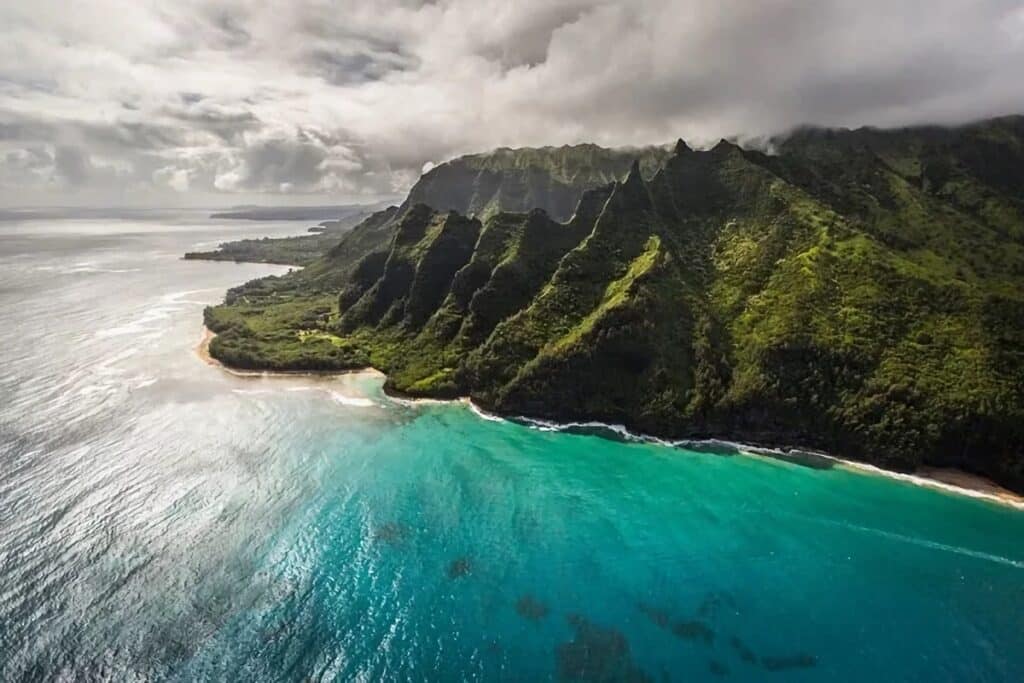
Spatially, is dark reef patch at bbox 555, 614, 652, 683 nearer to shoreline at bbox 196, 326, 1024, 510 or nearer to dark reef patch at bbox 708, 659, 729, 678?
dark reef patch at bbox 708, 659, 729, 678

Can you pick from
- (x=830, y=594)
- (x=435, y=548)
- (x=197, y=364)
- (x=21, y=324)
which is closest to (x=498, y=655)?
(x=435, y=548)

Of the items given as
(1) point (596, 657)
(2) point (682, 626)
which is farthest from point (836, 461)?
(1) point (596, 657)

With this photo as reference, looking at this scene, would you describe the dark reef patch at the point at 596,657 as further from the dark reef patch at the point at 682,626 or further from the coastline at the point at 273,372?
the coastline at the point at 273,372

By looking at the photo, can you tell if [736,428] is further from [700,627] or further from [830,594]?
[700,627]

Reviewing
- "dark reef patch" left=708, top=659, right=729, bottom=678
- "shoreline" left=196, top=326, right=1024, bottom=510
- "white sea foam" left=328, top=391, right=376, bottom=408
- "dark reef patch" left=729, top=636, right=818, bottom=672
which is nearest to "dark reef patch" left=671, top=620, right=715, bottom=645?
"dark reef patch" left=708, top=659, right=729, bottom=678

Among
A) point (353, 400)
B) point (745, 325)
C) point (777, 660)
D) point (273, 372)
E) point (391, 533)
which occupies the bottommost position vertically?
point (273, 372)

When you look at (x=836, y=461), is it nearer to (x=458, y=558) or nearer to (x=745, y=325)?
(x=745, y=325)

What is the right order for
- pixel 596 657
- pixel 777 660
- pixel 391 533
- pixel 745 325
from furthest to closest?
pixel 745 325 < pixel 391 533 < pixel 777 660 < pixel 596 657
